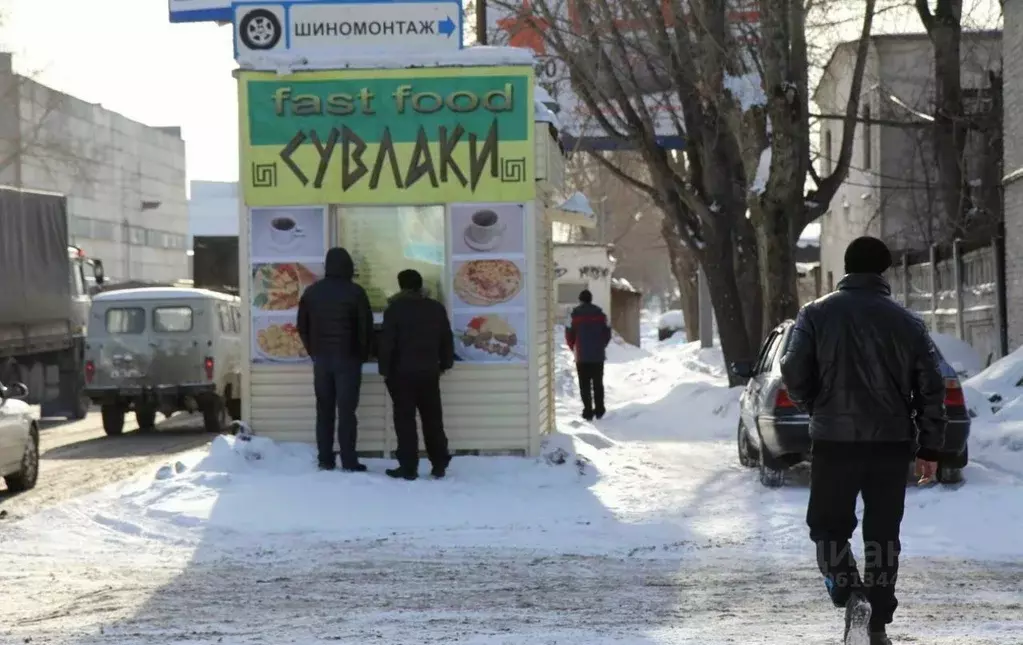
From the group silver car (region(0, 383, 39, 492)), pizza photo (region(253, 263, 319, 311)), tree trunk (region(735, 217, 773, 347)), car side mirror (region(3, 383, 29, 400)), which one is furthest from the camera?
tree trunk (region(735, 217, 773, 347))

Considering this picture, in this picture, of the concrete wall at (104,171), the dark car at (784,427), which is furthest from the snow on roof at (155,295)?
the concrete wall at (104,171)

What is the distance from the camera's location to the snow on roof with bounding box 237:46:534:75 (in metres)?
13.3

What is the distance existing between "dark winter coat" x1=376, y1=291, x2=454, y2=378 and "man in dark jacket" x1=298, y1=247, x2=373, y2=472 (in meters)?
0.30

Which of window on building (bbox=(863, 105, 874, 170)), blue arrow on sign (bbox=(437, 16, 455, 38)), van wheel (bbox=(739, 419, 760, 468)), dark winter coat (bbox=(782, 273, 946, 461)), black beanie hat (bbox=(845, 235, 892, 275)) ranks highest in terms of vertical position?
window on building (bbox=(863, 105, 874, 170))

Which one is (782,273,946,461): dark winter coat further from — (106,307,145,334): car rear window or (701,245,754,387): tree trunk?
(701,245,754,387): tree trunk

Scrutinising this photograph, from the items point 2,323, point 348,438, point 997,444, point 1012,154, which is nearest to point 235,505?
point 348,438

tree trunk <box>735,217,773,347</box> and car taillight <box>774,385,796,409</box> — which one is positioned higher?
tree trunk <box>735,217,773,347</box>

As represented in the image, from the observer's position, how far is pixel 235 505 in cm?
1105

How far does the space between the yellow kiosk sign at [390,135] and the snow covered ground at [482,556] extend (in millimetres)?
2394

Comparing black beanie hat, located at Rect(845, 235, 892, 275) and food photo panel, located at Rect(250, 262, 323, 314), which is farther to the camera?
food photo panel, located at Rect(250, 262, 323, 314)

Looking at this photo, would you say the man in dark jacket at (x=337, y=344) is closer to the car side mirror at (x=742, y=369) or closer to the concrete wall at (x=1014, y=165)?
the car side mirror at (x=742, y=369)

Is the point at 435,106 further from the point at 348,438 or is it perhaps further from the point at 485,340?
the point at 348,438

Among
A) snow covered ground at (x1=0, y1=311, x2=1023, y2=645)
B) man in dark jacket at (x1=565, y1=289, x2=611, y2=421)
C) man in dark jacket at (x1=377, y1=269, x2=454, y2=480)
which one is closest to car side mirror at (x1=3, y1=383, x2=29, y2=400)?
snow covered ground at (x1=0, y1=311, x2=1023, y2=645)

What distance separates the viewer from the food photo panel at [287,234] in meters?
13.4
